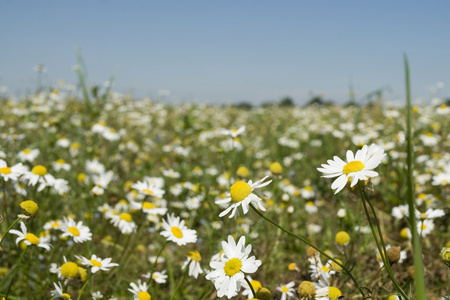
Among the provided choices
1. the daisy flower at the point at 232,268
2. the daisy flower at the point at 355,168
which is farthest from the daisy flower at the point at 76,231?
the daisy flower at the point at 355,168

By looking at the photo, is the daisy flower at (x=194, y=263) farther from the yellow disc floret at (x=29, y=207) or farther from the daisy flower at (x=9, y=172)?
the daisy flower at (x=9, y=172)

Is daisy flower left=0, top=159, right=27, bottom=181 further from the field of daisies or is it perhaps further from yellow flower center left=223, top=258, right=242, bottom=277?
yellow flower center left=223, top=258, right=242, bottom=277

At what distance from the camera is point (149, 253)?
8.29 ft

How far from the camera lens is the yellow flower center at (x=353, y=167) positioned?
3.44ft

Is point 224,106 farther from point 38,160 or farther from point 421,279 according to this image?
point 421,279

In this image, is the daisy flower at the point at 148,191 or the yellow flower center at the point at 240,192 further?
the daisy flower at the point at 148,191

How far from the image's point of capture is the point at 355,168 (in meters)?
Result: 1.05

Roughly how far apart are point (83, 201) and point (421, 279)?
2.45 m

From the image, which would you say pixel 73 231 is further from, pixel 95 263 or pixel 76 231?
pixel 95 263

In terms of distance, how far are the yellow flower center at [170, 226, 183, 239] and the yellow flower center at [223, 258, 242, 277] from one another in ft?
1.41

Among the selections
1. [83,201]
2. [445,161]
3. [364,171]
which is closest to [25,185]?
[83,201]

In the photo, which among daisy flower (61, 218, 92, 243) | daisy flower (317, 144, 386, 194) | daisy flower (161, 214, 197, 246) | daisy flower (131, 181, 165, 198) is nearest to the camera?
daisy flower (317, 144, 386, 194)

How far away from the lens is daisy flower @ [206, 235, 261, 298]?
1.05m

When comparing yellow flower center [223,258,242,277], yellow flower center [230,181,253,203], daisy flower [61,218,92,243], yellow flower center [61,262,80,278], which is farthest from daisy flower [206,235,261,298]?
daisy flower [61,218,92,243]
